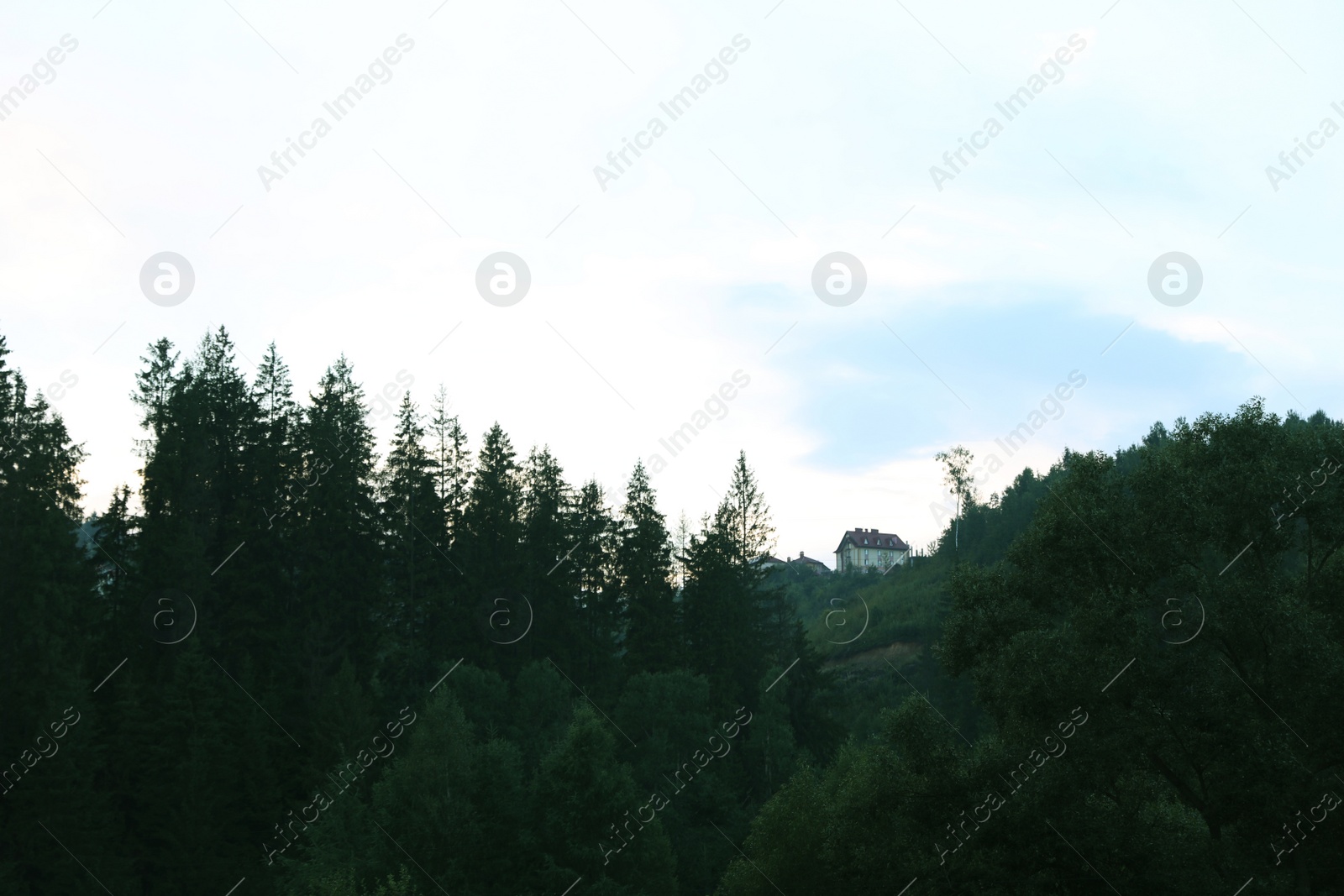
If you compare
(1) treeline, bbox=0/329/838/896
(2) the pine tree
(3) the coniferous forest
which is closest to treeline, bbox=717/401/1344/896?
(3) the coniferous forest

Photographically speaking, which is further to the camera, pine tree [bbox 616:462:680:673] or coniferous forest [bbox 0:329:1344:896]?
pine tree [bbox 616:462:680:673]

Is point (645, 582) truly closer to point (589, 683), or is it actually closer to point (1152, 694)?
point (589, 683)

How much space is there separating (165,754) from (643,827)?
84.7ft

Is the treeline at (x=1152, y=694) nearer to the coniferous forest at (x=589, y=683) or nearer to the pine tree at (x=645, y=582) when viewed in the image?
the coniferous forest at (x=589, y=683)

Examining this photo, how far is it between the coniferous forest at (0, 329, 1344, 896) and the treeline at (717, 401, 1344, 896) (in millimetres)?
97

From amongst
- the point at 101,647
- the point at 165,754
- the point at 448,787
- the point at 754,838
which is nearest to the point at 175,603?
the point at 101,647

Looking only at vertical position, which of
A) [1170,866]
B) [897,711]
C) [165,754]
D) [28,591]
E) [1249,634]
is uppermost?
[28,591]

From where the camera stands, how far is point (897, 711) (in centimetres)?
3278

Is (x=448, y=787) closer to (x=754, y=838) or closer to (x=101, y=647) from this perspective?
(x=754, y=838)

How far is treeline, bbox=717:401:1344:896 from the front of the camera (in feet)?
90.1

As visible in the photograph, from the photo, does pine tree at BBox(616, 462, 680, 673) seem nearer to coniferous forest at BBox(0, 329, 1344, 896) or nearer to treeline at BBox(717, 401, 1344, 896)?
coniferous forest at BBox(0, 329, 1344, 896)

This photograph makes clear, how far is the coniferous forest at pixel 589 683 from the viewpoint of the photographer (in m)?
28.8

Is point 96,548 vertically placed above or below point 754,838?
above

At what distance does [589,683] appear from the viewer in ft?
249
